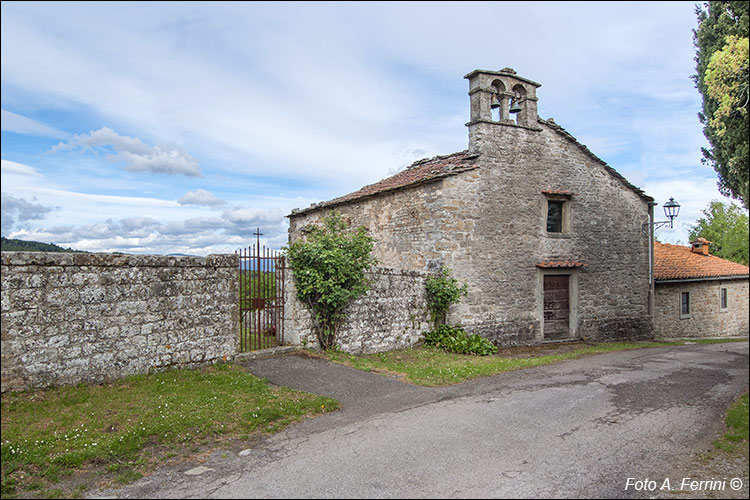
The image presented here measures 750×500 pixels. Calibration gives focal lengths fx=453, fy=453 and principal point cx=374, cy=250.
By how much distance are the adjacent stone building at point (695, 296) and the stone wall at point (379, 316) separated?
1046cm

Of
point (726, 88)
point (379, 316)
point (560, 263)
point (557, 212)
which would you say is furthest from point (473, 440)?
point (557, 212)

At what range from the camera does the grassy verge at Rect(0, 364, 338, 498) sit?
4.26 meters

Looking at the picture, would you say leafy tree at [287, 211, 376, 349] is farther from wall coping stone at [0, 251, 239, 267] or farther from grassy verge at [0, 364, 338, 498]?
grassy verge at [0, 364, 338, 498]

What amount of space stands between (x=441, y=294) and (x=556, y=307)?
4.36 m

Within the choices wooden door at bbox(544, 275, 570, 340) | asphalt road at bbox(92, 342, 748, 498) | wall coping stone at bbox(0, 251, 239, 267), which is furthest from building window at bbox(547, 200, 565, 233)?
wall coping stone at bbox(0, 251, 239, 267)

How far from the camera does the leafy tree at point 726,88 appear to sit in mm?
4645

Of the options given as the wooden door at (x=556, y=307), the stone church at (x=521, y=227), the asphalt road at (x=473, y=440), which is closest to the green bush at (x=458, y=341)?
the stone church at (x=521, y=227)

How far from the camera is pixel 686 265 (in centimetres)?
1784

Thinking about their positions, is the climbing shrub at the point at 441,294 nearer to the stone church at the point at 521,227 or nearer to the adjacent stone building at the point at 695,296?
the stone church at the point at 521,227

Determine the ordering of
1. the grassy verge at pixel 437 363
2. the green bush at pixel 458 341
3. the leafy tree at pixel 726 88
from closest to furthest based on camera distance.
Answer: the leafy tree at pixel 726 88, the grassy verge at pixel 437 363, the green bush at pixel 458 341

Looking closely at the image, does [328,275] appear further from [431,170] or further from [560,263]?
[560,263]

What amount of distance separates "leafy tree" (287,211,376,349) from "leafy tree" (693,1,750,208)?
6479mm

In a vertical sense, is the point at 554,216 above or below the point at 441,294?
above

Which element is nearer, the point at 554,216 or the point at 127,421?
the point at 127,421
